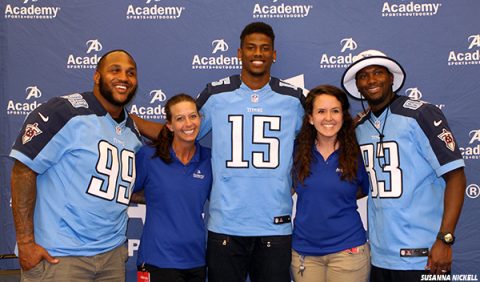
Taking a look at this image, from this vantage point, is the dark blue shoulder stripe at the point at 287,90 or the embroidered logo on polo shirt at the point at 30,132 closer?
the embroidered logo on polo shirt at the point at 30,132

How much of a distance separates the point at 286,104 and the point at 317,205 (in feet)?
2.14

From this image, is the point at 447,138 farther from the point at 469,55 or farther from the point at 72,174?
the point at 72,174

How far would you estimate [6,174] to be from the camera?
3.69m

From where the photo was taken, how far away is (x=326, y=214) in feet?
8.86

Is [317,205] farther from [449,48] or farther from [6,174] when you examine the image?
[6,174]

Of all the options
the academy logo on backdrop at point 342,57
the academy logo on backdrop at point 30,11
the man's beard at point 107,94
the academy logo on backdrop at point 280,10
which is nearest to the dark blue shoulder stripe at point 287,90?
the academy logo on backdrop at point 342,57

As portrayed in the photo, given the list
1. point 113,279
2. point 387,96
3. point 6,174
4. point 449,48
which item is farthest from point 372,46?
point 6,174

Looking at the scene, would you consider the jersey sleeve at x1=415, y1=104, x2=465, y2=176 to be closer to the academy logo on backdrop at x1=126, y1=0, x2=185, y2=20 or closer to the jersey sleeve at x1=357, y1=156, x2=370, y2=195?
the jersey sleeve at x1=357, y1=156, x2=370, y2=195

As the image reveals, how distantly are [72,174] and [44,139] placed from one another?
8.8 inches

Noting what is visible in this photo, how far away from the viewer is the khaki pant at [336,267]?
2.67m

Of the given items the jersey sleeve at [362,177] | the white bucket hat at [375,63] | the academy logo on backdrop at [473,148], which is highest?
the white bucket hat at [375,63]

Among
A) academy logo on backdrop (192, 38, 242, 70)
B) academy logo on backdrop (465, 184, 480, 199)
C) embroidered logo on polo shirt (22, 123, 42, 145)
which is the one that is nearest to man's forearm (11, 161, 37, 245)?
embroidered logo on polo shirt (22, 123, 42, 145)

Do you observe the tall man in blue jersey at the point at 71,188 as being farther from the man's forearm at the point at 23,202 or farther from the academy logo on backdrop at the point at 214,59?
the academy logo on backdrop at the point at 214,59

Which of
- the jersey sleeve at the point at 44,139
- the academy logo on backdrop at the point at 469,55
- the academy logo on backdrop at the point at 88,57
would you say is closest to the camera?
the jersey sleeve at the point at 44,139
